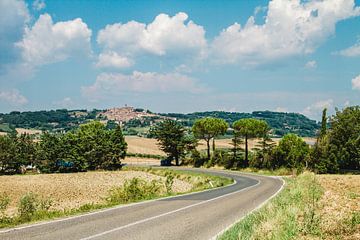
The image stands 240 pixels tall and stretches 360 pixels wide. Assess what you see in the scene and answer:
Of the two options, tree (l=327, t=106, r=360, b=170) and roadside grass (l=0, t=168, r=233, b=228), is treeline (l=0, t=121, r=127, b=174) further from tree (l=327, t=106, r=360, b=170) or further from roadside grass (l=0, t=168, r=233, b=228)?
roadside grass (l=0, t=168, r=233, b=228)

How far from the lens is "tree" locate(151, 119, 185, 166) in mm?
83938

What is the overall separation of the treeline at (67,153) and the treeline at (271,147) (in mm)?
11082

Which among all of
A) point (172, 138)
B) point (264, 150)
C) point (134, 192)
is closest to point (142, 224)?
point (134, 192)

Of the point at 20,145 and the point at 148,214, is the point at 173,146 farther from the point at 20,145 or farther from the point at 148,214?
the point at 148,214

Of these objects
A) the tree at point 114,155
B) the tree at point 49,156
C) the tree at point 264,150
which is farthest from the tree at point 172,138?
the tree at point 49,156

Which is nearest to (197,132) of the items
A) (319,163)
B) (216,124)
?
(216,124)

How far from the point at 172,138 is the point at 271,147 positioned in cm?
2428

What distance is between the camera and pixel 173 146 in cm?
8512

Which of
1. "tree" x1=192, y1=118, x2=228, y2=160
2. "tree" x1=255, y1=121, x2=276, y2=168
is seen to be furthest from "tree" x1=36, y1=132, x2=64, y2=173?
"tree" x1=255, y1=121, x2=276, y2=168

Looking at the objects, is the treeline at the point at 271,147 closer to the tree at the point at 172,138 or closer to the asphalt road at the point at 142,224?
the tree at the point at 172,138

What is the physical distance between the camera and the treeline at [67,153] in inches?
3206

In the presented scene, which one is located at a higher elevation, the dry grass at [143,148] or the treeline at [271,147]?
the treeline at [271,147]

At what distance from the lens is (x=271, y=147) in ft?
222

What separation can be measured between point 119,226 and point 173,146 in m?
73.0
